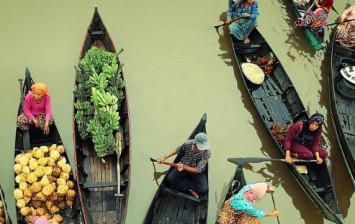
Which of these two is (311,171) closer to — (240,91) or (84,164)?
(240,91)

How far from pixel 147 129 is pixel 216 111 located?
1488 millimetres

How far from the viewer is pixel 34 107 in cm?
680

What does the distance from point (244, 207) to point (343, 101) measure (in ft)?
13.8

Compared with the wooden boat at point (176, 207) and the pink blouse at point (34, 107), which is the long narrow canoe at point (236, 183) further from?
the pink blouse at point (34, 107)

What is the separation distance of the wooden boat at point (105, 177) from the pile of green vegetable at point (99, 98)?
0.13 m

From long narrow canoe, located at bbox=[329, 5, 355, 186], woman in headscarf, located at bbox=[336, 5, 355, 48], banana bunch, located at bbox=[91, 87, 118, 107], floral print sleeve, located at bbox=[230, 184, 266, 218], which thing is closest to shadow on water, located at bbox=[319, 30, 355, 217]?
long narrow canoe, located at bbox=[329, 5, 355, 186]

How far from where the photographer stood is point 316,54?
10016mm

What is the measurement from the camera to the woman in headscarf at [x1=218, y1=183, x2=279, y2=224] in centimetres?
564

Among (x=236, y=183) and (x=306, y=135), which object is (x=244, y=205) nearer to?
(x=236, y=183)

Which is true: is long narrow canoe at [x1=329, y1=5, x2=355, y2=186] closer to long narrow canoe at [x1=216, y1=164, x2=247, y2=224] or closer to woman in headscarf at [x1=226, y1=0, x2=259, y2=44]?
woman in headscarf at [x1=226, y1=0, x2=259, y2=44]

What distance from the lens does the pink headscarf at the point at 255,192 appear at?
18.3 ft

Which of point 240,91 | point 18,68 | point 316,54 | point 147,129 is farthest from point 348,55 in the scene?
point 18,68

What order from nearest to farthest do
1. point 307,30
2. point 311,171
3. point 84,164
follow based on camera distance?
point 84,164
point 311,171
point 307,30

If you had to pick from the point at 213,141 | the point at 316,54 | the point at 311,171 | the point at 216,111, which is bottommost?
the point at 311,171
